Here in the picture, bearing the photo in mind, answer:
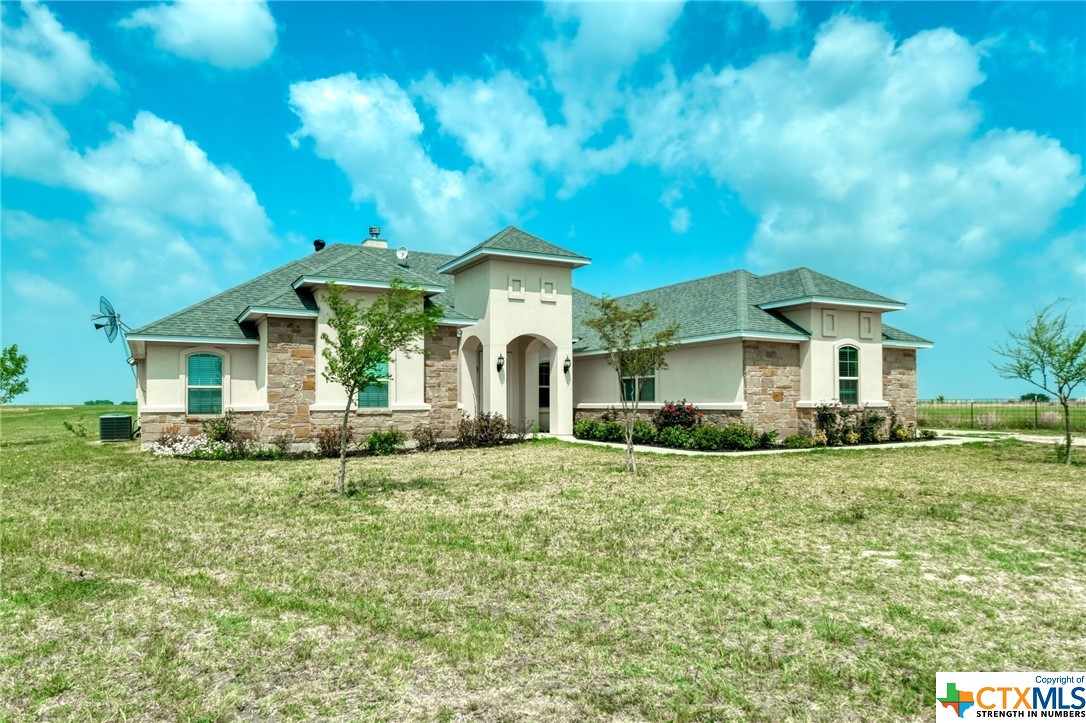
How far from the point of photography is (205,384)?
1884cm

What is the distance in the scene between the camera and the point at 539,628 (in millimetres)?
4949

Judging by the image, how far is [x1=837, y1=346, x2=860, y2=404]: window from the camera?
70.2ft

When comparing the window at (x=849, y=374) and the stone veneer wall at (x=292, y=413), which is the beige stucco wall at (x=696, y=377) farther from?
the stone veneer wall at (x=292, y=413)

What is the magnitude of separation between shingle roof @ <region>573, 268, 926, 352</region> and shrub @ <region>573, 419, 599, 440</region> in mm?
2890

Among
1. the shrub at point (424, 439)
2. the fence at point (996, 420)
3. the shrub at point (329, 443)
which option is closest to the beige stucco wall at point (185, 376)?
the shrub at point (329, 443)

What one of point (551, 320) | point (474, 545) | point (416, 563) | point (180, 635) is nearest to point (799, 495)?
point (474, 545)

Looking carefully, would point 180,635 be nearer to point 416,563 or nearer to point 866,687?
point 416,563

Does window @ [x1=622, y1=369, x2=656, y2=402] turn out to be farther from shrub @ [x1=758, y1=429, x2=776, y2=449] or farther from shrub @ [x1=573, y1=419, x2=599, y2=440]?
shrub @ [x1=758, y1=429, x2=776, y2=449]

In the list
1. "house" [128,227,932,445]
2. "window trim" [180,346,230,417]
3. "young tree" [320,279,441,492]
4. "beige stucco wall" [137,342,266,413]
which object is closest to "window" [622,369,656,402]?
"house" [128,227,932,445]

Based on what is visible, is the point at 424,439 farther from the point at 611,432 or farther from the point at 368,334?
the point at 368,334

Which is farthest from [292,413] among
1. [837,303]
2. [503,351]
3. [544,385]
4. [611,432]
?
[837,303]

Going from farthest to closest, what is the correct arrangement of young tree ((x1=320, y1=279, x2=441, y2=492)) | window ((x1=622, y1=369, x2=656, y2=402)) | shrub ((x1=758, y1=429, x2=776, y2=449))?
window ((x1=622, y1=369, x2=656, y2=402)), shrub ((x1=758, y1=429, x2=776, y2=449)), young tree ((x1=320, y1=279, x2=441, y2=492))

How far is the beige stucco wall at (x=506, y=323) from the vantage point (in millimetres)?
21281

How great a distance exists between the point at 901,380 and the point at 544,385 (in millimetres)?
12811
